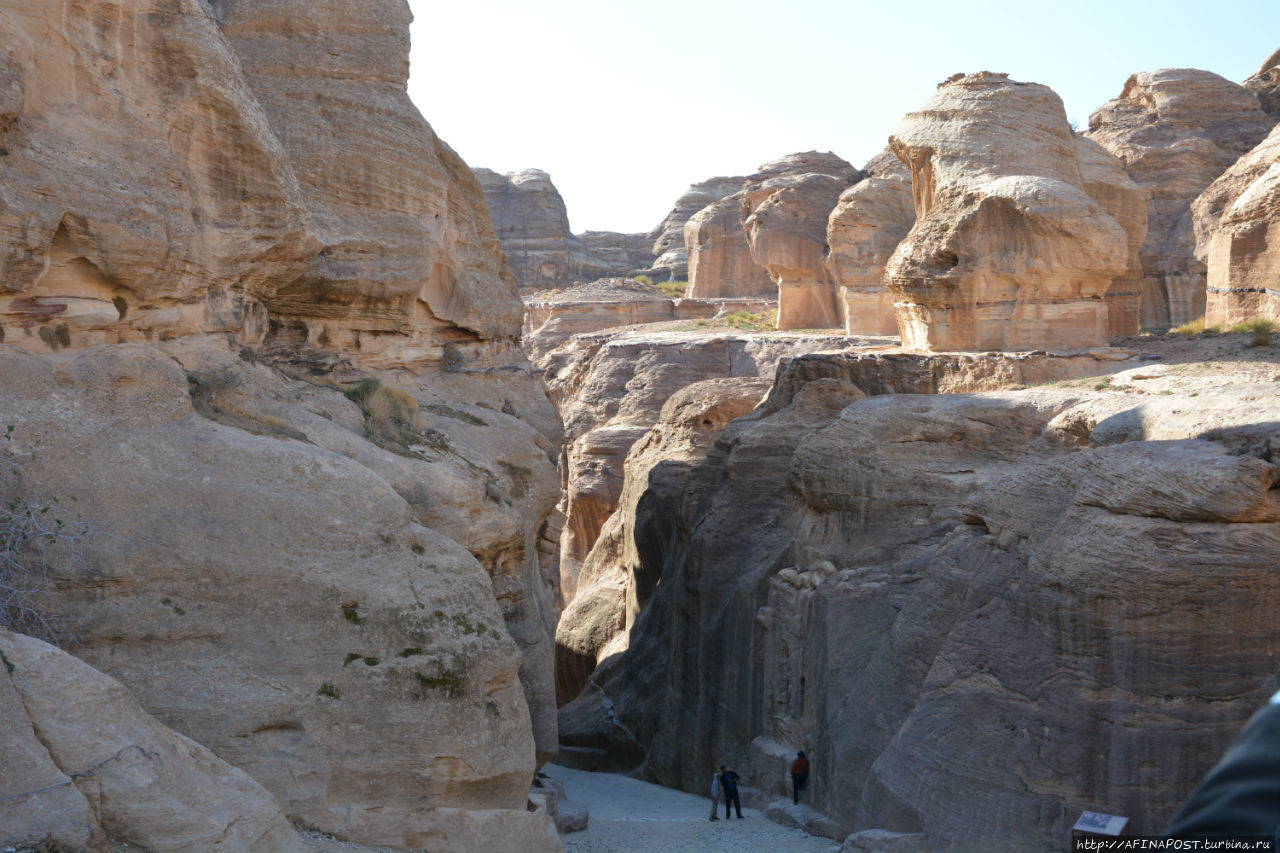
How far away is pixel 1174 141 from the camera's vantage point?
30375 mm

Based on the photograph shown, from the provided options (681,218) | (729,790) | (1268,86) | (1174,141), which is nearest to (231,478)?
(729,790)

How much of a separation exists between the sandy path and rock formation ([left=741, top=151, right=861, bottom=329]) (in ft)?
71.5

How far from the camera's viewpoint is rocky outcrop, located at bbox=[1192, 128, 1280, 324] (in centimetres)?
1755

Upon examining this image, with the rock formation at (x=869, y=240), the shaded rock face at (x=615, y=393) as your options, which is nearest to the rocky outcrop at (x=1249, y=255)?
the shaded rock face at (x=615, y=393)

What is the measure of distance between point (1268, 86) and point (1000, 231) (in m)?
17.6

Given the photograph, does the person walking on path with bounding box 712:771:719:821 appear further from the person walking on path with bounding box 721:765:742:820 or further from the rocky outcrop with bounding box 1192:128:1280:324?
the rocky outcrop with bounding box 1192:128:1280:324

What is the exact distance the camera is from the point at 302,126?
16.1 meters

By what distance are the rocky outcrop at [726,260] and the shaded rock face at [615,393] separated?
1142cm

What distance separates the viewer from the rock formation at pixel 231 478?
29.5 ft

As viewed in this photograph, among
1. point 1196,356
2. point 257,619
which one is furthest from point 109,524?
point 1196,356

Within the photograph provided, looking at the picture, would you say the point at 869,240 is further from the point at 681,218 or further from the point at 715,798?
the point at 681,218

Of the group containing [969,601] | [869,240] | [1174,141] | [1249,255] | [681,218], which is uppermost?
[681,218]

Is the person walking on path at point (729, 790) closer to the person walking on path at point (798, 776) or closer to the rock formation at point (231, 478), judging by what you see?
the person walking on path at point (798, 776)

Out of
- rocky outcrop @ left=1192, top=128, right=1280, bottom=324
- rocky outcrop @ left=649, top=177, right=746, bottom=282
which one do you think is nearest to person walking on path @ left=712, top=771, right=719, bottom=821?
rocky outcrop @ left=1192, top=128, right=1280, bottom=324
